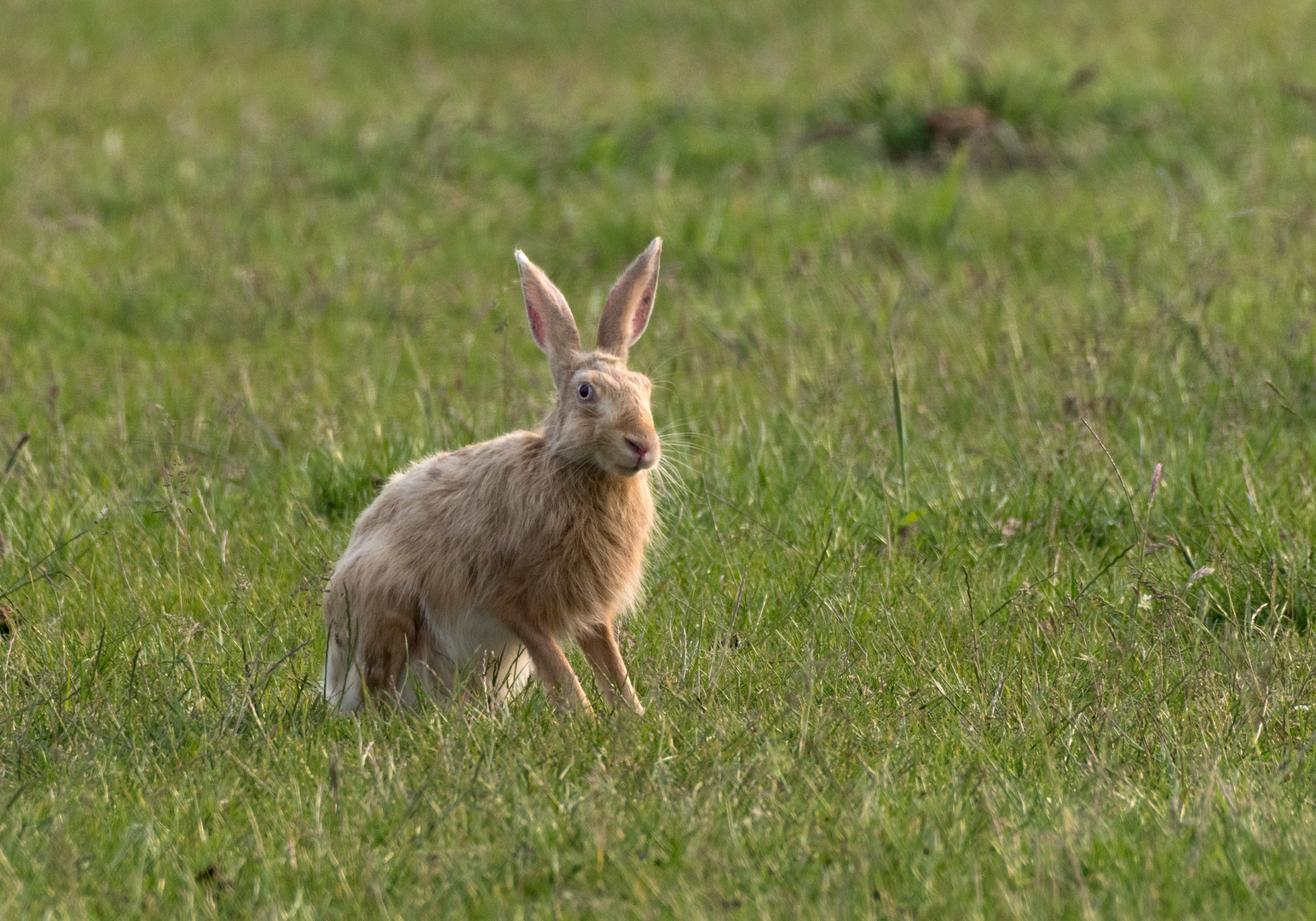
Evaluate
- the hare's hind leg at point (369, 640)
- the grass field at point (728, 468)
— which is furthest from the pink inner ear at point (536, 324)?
the hare's hind leg at point (369, 640)

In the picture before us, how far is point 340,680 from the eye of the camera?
3.76m

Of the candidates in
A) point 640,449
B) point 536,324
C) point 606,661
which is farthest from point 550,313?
point 606,661

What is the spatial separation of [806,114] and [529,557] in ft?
22.6

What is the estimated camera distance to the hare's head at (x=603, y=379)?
353cm

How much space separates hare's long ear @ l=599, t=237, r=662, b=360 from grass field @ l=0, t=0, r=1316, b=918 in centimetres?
43

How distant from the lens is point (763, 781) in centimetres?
300

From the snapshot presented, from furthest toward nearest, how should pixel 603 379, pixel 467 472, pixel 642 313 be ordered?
pixel 642 313 → pixel 467 472 → pixel 603 379

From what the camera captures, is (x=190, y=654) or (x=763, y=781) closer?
(x=763, y=781)

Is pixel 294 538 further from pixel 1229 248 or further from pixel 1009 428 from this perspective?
pixel 1229 248

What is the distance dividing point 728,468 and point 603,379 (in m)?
1.49

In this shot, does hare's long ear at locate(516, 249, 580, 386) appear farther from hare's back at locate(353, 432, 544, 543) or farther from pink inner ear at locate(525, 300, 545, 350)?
hare's back at locate(353, 432, 544, 543)

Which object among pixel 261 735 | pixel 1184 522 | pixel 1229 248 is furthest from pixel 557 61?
pixel 261 735

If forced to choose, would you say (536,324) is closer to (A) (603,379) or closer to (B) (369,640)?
(A) (603,379)

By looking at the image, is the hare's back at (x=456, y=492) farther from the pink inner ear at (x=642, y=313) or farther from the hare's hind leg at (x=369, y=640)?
the pink inner ear at (x=642, y=313)
